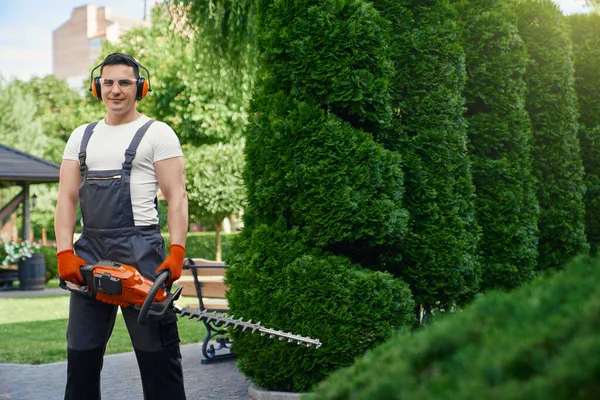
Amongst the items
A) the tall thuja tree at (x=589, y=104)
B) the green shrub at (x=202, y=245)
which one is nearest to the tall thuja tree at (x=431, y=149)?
the tall thuja tree at (x=589, y=104)

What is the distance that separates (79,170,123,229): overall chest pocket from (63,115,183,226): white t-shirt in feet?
0.17

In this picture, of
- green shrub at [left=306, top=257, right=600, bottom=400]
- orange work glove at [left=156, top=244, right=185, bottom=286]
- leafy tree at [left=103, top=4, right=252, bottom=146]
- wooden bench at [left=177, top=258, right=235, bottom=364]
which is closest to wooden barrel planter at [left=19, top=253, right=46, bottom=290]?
leafy tree at [left=103, top=4, right=252, bottom=146]

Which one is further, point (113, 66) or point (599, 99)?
point (599, 99)

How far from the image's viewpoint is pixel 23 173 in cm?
1966

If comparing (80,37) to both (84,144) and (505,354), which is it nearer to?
(84,144)

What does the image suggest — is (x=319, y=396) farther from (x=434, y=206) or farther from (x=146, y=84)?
(x=434, y=206)

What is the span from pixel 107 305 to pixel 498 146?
4.94m

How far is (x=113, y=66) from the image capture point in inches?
167

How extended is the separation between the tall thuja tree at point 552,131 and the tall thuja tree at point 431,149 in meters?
2.67

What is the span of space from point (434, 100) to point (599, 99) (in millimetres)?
5094

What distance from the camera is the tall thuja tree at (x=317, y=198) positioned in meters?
5.22

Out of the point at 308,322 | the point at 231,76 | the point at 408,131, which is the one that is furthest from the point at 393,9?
the point at 231,76

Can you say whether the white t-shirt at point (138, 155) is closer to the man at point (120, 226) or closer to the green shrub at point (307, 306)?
the man at point (120, 226)

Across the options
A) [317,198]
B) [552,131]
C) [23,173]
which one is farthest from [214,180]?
[317,198]
